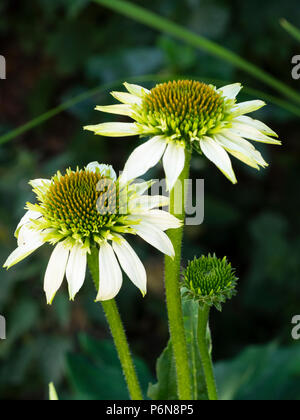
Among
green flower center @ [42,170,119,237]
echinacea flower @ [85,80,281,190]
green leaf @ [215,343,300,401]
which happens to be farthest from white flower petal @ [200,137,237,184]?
green leaf @ [215,343,300,401]

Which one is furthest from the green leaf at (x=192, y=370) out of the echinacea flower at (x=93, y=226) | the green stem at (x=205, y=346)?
the echinacea flower at (x=93, y=226)

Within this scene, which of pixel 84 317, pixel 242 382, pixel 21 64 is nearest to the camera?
pixel 242 382

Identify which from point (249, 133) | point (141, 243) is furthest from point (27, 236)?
point (141, 243)

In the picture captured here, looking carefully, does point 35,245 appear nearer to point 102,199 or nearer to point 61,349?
point 102,199

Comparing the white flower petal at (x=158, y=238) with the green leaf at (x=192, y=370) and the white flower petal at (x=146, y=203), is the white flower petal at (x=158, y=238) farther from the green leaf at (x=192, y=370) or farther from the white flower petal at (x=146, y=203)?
the green leaf at (x=192, y=370)

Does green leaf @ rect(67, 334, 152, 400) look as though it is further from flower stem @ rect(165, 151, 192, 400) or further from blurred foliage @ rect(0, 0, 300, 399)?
flower stem @ rect(165, 151, 192, 400)
